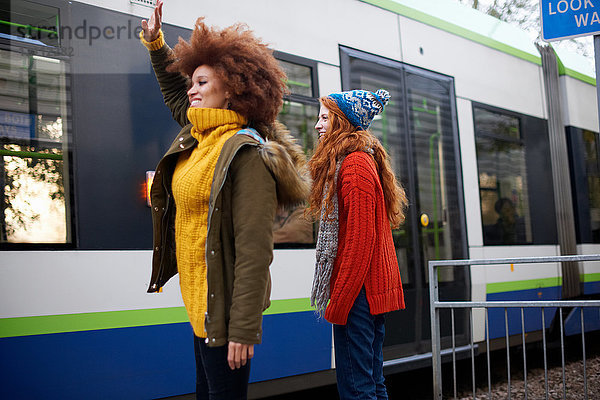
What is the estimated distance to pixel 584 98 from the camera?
7457 millimetres

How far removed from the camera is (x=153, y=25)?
98.0 inches

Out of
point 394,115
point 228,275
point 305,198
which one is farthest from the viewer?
point 394,115

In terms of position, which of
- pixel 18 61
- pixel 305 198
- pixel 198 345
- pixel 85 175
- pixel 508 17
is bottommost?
pixel 198 345

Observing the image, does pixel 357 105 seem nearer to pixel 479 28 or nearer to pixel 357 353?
pixel 357 353

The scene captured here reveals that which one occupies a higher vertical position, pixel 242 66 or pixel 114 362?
pixel 242 66

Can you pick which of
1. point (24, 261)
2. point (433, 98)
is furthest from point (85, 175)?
point (433, 98)

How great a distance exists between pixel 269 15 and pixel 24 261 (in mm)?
2290

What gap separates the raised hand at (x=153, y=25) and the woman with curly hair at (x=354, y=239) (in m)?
0.92

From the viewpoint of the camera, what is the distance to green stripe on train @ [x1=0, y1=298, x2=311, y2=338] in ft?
10.0

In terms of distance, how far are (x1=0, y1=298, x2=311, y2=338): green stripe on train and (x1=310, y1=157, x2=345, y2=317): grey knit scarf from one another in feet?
3.53

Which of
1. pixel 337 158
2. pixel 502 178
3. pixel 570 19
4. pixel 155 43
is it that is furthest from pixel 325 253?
pixel 502 178

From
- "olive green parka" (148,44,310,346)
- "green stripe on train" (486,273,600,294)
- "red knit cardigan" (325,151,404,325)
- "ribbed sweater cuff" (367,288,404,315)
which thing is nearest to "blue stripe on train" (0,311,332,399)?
"red knit cardigan" (325,151,404,325)

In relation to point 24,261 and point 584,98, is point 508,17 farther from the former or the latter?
point 24,261

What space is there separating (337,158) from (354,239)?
42 cm
